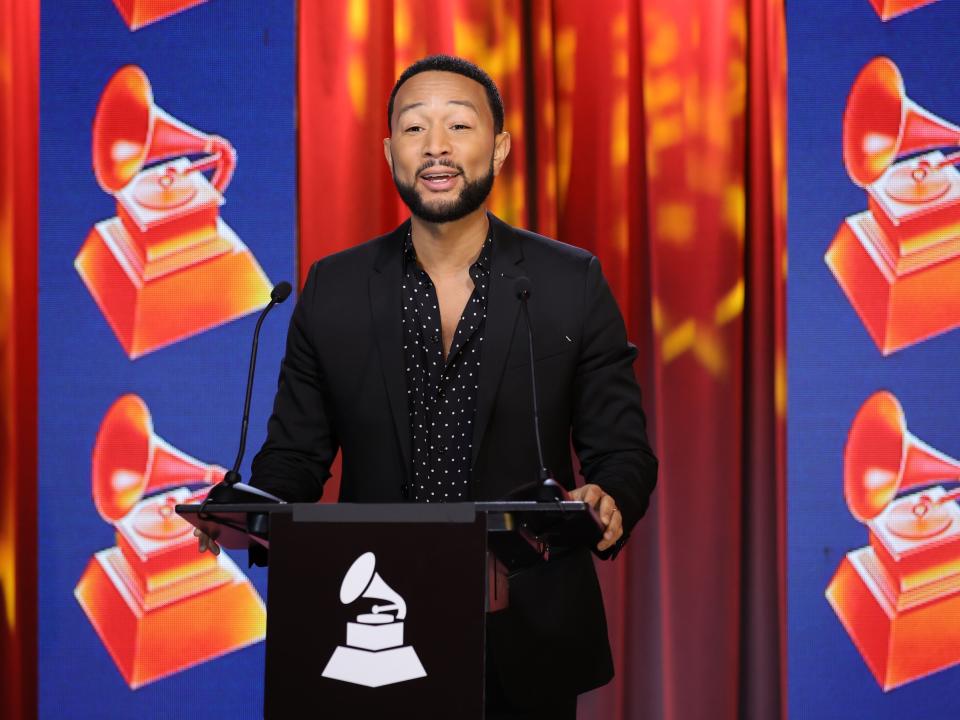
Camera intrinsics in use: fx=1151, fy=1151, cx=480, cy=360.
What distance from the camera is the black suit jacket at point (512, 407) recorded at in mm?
1906

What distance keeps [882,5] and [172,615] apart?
2525 millimetres

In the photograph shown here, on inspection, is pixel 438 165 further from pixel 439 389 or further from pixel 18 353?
pixel 18 353

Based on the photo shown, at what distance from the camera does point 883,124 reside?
10.0 feet

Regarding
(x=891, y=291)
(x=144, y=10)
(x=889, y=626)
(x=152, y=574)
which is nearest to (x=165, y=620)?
(x=152, y=574)

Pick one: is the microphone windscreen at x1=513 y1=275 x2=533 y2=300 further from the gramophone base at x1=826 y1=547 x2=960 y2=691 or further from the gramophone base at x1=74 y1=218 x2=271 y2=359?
the gramophone base at x1=826 y1=547 x2=960 y2=691

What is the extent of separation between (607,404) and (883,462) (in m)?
1.29

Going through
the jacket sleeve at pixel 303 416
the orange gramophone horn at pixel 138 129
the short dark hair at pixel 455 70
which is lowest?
the jacket sleeve at pixel 303 416

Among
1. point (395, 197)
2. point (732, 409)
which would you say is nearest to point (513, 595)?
point (732, 409)

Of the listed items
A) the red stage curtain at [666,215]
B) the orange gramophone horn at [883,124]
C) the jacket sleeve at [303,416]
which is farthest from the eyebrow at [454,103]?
the orange gramophone horn at [883,124]

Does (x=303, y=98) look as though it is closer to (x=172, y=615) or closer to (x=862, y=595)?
(x=172, y=615)

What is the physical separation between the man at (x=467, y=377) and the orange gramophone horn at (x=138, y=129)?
Result: 3.49ft

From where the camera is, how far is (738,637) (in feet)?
9.78

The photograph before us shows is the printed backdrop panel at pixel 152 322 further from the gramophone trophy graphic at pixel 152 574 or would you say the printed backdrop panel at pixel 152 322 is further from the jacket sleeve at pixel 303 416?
the jacket sleeve at pixel 303 416

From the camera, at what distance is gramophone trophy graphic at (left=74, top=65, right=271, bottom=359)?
3.16m
